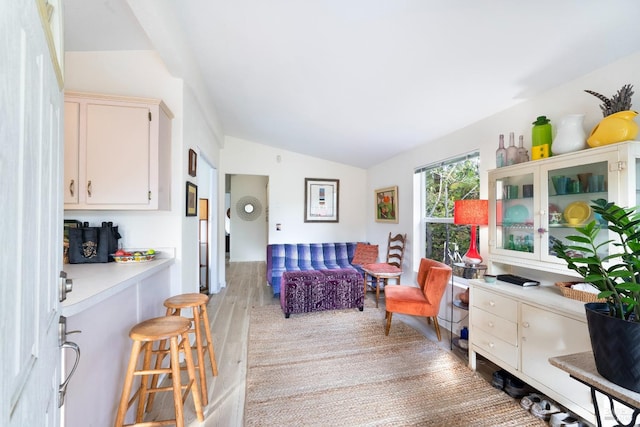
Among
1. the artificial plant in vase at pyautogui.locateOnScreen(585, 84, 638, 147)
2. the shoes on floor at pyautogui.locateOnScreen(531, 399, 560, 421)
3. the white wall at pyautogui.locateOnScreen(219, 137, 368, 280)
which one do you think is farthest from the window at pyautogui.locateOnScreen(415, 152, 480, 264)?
the white wall at pyautogui.locateOnScreen(219, 137, 368, 280)

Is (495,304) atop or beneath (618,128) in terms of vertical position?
beneath

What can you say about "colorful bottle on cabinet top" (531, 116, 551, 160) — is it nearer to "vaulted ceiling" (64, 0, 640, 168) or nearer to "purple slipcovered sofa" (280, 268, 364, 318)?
"vaulted ceiling" (64, 0, 640, 168)

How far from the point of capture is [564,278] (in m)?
1.91

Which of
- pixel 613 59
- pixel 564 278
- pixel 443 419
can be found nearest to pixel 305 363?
pixel 443 419

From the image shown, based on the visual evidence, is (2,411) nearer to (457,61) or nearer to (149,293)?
(149,293)

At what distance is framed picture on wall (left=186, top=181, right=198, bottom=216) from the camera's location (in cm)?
236

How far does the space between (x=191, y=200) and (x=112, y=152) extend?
77 centimetres

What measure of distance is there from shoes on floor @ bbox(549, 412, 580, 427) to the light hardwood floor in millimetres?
499

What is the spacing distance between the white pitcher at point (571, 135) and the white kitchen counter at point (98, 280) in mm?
2698

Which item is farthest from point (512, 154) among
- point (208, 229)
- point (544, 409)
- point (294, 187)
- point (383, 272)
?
point (208, 229)

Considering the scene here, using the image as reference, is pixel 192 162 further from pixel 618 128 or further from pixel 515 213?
pixel 618 128

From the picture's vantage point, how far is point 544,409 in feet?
5.45

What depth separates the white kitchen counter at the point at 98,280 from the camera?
1.02 m

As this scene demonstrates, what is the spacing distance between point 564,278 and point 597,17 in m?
1.61
